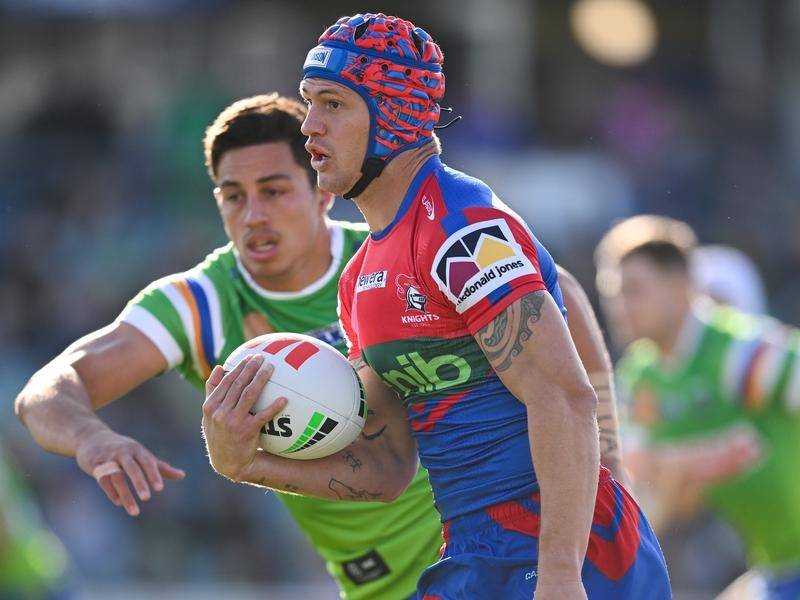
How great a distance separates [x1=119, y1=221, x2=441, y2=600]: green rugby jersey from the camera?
6305 millimetres

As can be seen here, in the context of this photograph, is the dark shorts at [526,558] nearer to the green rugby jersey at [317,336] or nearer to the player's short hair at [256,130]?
the green rugby jersey at [317,336]

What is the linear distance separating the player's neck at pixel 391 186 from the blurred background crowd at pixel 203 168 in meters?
10.5

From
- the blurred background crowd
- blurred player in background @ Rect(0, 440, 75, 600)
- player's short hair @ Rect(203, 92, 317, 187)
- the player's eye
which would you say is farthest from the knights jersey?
the blurred background crowd

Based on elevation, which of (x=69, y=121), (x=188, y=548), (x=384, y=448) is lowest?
(x=188, y=548)

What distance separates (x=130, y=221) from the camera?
1766 centimetres

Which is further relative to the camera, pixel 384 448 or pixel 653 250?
pixel 653 250

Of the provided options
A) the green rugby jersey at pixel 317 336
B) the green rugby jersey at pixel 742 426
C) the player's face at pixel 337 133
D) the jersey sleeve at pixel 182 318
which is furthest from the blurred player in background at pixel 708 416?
the player's face at pixel 337 133

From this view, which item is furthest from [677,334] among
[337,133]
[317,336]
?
[337,133]

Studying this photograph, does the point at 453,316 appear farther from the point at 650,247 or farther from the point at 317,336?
the point at 650,247

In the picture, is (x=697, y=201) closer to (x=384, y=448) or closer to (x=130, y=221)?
(x=130, y=221)

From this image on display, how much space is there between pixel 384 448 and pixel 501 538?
2.22ft

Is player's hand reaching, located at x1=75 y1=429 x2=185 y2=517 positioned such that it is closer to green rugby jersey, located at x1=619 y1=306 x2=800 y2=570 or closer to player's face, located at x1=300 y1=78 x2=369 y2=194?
player's face, located at x1=300 y1=78 x2=369 y2=194

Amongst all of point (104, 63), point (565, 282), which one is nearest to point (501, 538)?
point (565, 282)

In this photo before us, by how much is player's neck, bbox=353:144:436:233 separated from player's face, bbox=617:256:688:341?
5423 millimetres
